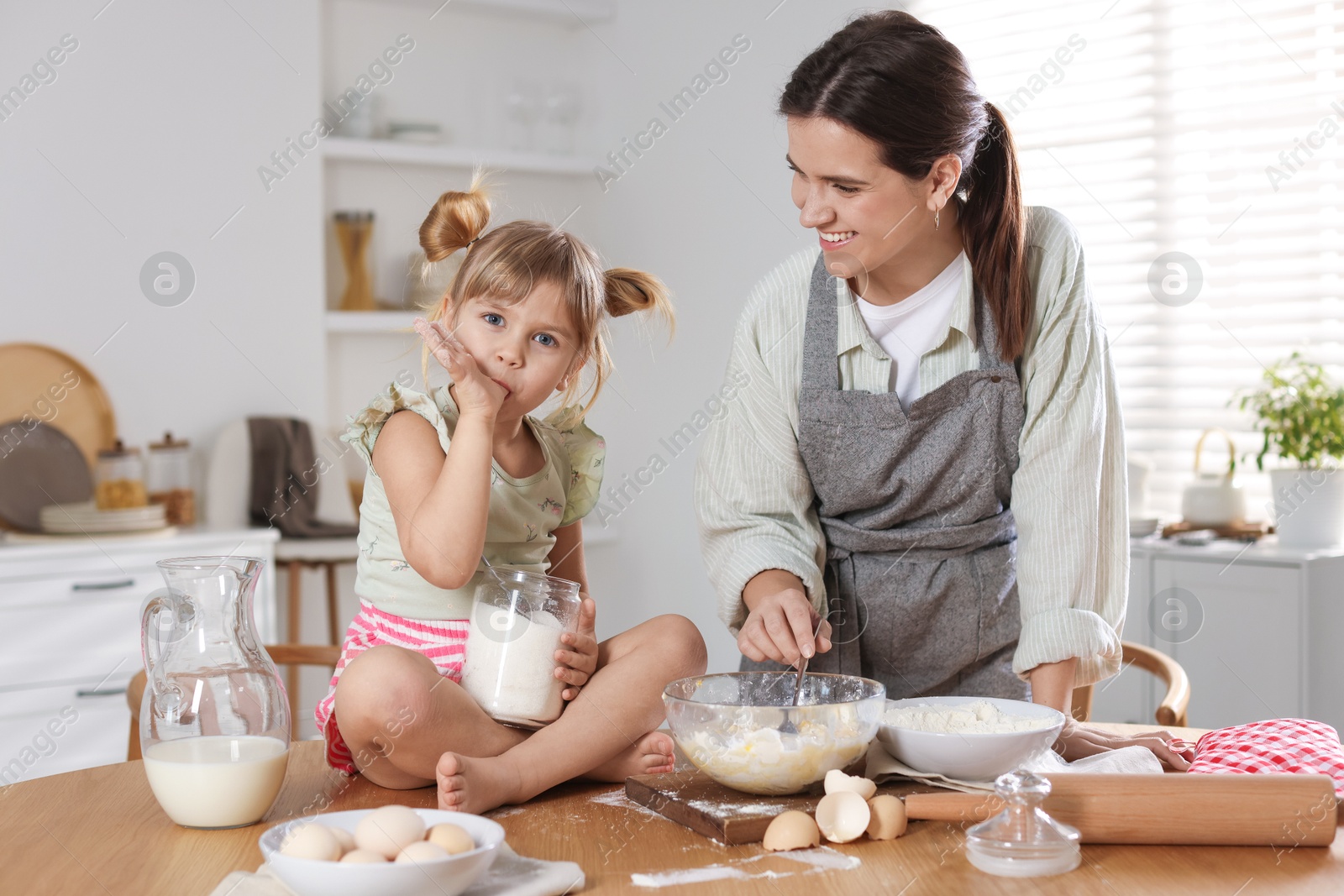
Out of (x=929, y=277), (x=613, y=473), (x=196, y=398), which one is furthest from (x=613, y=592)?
(x=929, y=277)

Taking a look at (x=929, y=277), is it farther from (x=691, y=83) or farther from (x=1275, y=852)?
(x=691, y=83)

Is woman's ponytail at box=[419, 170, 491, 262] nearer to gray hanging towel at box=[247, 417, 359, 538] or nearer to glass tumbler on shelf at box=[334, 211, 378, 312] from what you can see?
gray hanging towel at box=[247, 417, 359, 538]

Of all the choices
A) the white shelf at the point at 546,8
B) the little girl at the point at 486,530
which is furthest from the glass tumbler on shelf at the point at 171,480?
the little girl at the point at 486,530

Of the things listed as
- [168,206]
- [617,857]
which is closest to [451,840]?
[617,857]

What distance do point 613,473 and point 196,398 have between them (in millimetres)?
1250

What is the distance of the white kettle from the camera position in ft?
8.59

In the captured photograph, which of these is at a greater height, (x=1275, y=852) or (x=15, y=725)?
(x=1275, y=852)

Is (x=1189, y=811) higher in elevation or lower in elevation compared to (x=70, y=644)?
higher

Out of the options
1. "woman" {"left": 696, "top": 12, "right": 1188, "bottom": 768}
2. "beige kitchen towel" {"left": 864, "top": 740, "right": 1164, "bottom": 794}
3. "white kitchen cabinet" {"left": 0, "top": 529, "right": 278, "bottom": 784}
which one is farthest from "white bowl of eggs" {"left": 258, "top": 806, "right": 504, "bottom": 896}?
"white kitchen cabinet" {"left": 0, "top": 529, "right": 278, "bottom": 784}

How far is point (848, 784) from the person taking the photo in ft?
2.87

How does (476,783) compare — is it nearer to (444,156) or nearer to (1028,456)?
(1028,456)

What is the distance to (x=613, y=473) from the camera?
375 cm

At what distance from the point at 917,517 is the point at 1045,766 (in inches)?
17.9

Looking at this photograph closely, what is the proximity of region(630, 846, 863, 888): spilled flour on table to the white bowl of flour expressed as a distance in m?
0.14
